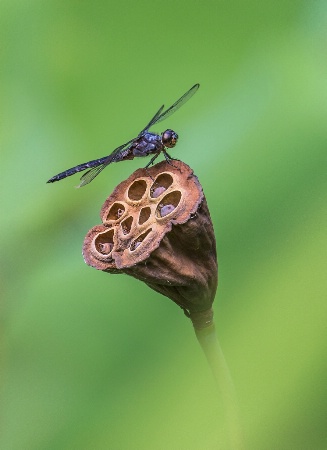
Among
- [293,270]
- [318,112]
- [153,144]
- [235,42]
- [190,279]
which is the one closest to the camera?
[190,279]

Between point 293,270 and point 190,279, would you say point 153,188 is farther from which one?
point 293,270

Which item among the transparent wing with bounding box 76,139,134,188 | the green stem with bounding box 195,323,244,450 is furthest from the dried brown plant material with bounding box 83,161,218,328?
the transparent wing with bounding box 76,139,134,188

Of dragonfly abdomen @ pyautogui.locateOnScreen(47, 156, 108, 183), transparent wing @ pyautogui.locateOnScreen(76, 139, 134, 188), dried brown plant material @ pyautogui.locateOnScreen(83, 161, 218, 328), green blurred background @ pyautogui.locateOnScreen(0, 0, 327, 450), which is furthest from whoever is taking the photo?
dragonfly abdomen @ pyautogui.locateOnScreen(47, 156, 108, 183)

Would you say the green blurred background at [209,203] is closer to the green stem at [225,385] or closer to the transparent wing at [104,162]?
the green stem at [225,385]

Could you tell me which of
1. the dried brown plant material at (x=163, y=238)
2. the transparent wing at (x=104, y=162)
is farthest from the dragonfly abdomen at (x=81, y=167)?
the dried brown plant material at (x=163, y=238)

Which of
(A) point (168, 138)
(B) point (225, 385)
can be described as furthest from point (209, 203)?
(B) point (225, 385)

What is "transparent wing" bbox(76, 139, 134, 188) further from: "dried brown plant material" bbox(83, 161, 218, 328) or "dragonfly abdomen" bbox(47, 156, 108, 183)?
"dried brown plant material" bbox(83, 161, 218, 328)

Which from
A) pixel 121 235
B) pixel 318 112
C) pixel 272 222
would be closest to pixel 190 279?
pixel 121 235
